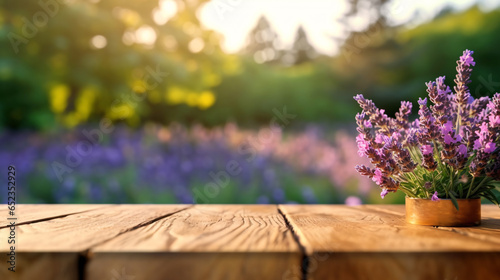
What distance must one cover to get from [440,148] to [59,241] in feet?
3.18

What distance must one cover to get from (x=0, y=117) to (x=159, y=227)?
5169 millimetres

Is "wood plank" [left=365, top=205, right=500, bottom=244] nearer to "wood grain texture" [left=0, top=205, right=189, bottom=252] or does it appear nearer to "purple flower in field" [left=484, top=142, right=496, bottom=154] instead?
"purple flower in field" [left=484, top=142, right=496, bottom=154]

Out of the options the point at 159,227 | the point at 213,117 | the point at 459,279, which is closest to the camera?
the point at 459,279

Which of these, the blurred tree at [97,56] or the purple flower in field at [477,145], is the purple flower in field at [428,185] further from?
the blurred tree at [97,56]

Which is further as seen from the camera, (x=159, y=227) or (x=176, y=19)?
(x=176, y=19)

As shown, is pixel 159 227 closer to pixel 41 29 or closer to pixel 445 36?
pixel 41 29

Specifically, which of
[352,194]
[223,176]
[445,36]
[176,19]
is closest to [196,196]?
[223,176]

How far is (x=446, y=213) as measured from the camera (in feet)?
3.74

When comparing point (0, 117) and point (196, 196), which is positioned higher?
point (0, 117)

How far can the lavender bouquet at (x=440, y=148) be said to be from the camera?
1.11 meters

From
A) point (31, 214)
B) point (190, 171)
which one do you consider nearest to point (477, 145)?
point (31, 214)

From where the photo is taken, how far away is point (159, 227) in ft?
3.56

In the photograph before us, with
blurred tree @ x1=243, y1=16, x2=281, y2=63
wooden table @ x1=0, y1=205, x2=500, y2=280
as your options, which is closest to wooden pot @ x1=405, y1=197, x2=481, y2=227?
wooden table @ x1=0, y1=205, x2=500, y2=280

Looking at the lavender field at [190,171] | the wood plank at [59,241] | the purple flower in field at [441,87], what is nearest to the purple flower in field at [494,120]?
the purple flower in field at [441,87]
